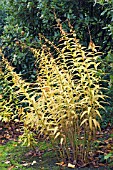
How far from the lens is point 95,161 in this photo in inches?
143

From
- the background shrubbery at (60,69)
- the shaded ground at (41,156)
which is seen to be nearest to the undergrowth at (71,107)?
the background shrubbery at (60,69)

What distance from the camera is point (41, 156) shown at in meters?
4.05

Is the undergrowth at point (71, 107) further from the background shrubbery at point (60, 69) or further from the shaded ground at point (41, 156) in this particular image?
the shaded ground at point (41, 156)

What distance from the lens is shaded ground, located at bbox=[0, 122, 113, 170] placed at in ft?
11.9

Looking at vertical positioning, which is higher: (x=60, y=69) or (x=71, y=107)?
(x=60, y=69)

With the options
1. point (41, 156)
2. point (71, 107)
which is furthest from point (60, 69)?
point (41, 156)

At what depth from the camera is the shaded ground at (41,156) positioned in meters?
3.63

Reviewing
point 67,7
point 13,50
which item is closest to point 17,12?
point 13,50

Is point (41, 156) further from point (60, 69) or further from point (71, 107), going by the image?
point (60, 69)

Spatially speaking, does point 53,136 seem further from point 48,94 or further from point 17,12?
point 17,12

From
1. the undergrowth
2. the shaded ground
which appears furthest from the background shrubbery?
the shaded ground

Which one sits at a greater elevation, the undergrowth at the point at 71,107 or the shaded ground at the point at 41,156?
the undergrowth at the point at 71,107

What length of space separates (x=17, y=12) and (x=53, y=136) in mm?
2648

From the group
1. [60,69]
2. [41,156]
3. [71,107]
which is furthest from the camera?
[60,69]
